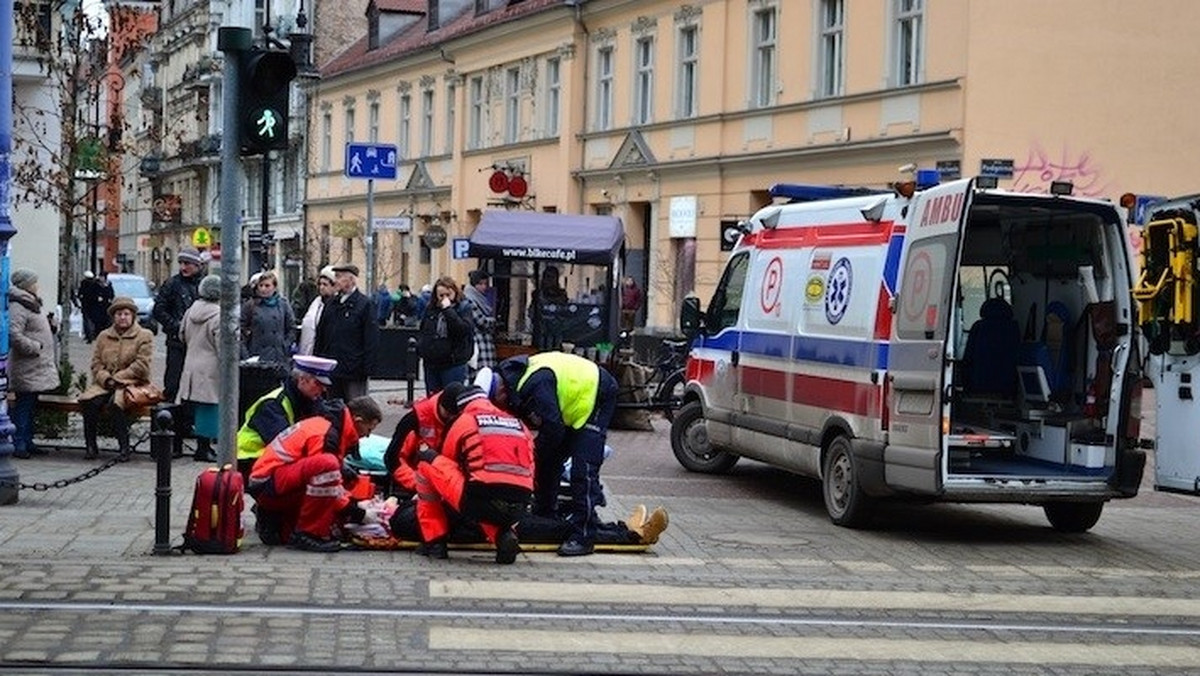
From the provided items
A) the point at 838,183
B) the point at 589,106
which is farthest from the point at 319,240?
the point at 838,183

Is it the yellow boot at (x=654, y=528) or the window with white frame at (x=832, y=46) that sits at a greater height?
the window with white frame at (x=832, y=46)

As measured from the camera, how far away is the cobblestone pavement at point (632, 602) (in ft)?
29.5

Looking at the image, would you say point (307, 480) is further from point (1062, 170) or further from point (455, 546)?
point (1062, 170)

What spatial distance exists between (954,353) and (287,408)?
464cm

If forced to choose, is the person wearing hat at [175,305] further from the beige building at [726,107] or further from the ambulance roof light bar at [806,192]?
the beige building at [726,107]

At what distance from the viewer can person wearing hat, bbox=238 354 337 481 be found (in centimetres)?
1241

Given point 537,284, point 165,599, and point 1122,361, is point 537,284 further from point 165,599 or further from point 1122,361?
point 165,599

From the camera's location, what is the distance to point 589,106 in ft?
144

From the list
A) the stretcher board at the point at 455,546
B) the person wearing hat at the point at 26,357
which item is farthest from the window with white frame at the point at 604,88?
the stretcher board at the point at 455,546

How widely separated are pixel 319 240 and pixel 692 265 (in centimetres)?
2307

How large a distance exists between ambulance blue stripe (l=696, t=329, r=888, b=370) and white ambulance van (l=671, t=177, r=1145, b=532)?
2cm

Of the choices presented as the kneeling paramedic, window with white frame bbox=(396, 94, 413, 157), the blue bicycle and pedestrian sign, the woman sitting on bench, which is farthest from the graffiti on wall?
window with white frame bbox=(396, 94, 413, 157)

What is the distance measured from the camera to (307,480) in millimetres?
12047

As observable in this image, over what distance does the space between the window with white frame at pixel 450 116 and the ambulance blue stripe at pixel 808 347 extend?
34.7 meters
